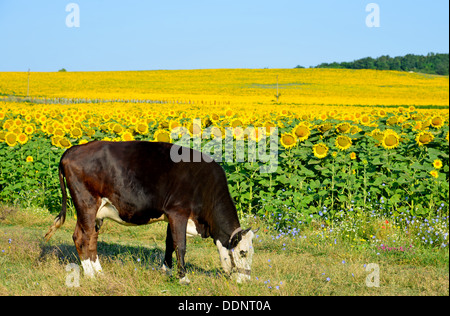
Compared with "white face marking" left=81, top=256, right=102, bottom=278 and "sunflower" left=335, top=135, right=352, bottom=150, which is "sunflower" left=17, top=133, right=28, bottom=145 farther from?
"sunflower" left=335, top=135, right=352, bottom=150

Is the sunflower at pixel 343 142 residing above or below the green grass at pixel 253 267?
A: above

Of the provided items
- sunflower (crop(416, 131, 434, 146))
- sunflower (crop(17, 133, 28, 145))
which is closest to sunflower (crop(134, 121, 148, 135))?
sunflower (crop(17, 133, 28, 145))

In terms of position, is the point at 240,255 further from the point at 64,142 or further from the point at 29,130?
the point at 29,130

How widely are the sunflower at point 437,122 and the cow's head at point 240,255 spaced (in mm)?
5283

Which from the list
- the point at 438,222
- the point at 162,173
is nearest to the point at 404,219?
the point at 438,222

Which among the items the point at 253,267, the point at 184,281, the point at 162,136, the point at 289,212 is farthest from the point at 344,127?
the point at 184,281

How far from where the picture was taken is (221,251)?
564cm

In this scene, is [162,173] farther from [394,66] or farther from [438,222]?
[394,66]

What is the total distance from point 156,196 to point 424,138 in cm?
523

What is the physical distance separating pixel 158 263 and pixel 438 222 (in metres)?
4.17

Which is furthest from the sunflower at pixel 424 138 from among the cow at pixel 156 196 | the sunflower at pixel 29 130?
the sunflower at pixel 29 130

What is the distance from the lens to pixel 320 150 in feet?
29.7

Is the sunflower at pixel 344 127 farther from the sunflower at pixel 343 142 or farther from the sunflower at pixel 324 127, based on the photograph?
the sunflower at pixel 343 142

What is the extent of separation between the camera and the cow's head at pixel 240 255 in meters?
5.43
